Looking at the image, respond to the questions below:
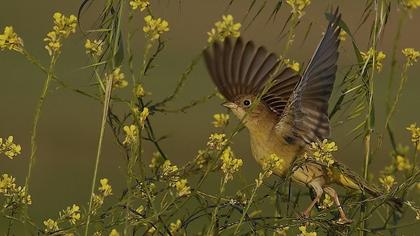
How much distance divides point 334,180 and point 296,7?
1883 millimetres

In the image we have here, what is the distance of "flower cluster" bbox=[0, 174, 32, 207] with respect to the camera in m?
4.98

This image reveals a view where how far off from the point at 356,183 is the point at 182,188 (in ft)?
3.81

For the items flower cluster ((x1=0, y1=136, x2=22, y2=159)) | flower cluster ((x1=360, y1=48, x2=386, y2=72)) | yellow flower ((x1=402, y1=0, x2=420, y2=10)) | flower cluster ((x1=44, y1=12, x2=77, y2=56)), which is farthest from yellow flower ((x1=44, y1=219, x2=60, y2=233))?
yellow flower ((x1=402, y1=0, x2=420, y2=10))

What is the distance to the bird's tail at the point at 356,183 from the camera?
5.39 meters

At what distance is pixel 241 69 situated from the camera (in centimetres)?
659

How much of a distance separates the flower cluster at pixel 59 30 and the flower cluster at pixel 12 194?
20.0 inches

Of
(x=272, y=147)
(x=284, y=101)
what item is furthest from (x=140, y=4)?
(x=284, y=101)

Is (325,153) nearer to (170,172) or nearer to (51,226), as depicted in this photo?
(170,172)

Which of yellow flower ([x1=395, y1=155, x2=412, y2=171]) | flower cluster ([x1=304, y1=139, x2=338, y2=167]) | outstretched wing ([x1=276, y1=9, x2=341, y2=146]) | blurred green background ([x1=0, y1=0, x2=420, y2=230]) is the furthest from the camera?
blurred green background ([x1=0, y1=0, x2=420, y2=230])

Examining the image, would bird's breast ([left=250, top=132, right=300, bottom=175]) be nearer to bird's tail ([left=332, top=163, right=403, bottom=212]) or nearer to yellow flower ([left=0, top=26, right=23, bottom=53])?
bird's tail ([left=332, top=163, right=403, bottom=212])

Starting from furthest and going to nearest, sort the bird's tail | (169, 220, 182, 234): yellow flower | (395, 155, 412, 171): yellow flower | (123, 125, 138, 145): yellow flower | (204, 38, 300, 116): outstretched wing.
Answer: (204, 38, 300, 116): outstretched wing, (395, 155, 412, 171): yellow flower, the bird's tail, (169, 220, 182, 234): yellow flower, (123, 125, 138, 145): yellow flower

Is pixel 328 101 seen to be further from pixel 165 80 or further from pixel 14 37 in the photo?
pixel 165 80

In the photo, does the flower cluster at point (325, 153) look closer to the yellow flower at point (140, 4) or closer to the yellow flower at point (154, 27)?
the yellow flower at point (154, 27)

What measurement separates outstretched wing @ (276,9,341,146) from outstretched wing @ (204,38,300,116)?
0.26 meters
